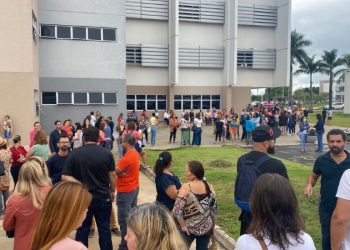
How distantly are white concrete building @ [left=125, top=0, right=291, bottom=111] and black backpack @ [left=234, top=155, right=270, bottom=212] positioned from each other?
91.1ft

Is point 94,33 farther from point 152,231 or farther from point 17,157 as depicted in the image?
point 152,231

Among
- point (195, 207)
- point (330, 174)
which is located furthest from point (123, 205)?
point (330, 174)

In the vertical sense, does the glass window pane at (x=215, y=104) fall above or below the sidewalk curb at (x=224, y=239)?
above

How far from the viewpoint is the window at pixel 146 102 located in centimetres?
3281

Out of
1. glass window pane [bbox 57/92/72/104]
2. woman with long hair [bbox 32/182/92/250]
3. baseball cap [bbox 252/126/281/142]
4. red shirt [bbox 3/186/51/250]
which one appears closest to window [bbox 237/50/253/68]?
glass window pane [bbox 57/92/72/104]

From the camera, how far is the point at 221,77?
34.8 m

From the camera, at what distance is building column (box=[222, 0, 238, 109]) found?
3312 centimetres

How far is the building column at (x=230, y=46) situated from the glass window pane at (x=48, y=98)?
1588cm

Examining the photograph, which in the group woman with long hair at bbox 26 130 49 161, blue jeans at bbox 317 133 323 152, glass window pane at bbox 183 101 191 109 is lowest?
blue jeans at bbox 317 133 323 152

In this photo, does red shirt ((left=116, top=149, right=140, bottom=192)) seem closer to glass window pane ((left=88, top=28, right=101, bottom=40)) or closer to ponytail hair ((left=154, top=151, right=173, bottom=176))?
ponytail hair ((left=154, top=151, right=173, bottom=176))

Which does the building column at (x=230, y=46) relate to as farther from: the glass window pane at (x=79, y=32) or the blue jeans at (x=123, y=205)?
the blue jeans at (x=123, y=205)

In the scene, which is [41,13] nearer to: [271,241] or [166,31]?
[166,31]

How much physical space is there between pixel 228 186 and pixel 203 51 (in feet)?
83.7

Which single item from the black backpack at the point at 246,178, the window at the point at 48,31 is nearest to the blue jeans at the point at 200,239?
the black backpack at the point at 246,178
